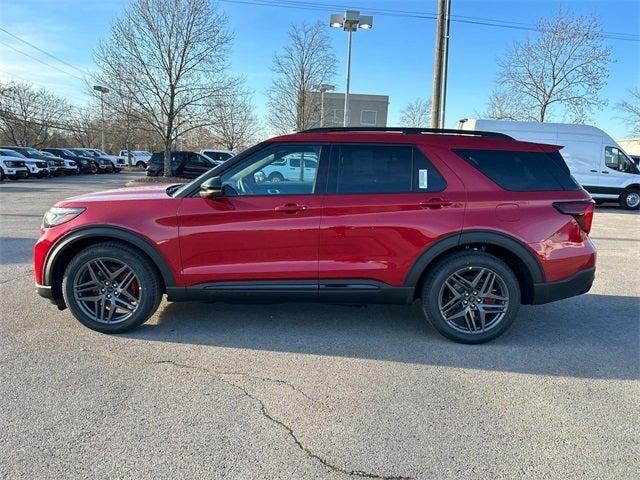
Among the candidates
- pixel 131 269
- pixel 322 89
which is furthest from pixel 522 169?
pixel 322 89

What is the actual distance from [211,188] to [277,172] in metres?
0.59

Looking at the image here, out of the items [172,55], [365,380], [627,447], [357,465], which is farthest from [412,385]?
[172,55]

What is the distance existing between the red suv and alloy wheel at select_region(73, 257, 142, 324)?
1 cm

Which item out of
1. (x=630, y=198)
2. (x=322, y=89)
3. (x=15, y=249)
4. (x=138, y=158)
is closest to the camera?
(x=15, y=249)

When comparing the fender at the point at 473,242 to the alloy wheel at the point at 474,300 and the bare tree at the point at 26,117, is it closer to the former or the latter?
the alloy wheel at the point at 474,300

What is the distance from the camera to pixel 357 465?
8.05 feet

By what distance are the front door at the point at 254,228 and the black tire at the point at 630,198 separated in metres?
16.7

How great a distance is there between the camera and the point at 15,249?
7.43 metres

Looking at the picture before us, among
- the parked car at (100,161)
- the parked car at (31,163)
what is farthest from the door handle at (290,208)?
the parked car at (100,161)

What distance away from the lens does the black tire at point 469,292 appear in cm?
400

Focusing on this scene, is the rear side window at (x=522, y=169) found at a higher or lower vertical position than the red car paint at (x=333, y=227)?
higher

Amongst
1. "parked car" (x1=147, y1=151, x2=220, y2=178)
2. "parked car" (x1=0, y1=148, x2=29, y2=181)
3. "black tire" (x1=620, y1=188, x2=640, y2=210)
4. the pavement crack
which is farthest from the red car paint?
"parked car" (x1=0, y1=148, x2=29, y2=181)

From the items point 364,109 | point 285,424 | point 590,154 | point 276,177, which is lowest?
point 285,424

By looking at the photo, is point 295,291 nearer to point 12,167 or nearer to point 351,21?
point 351,21
